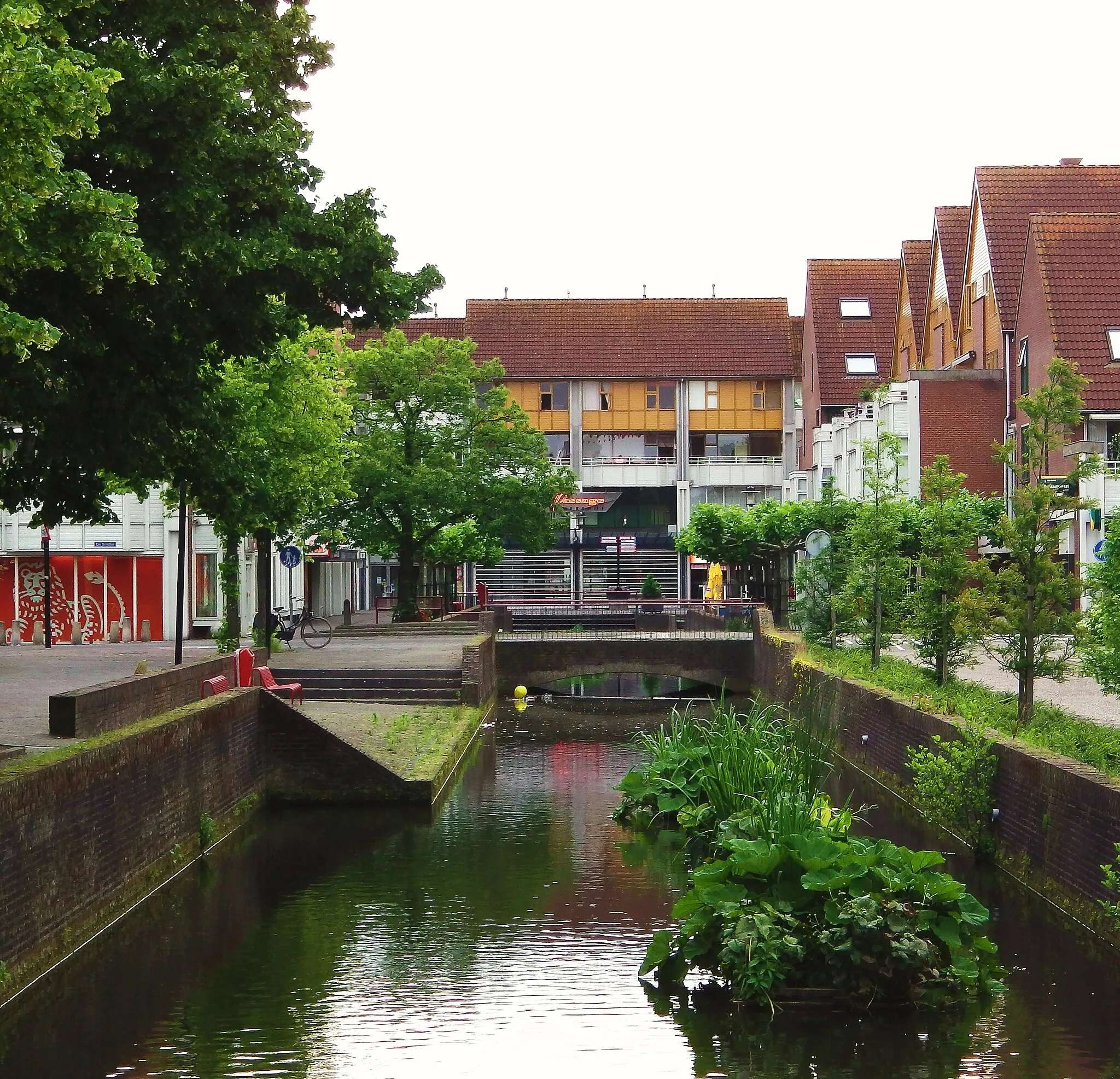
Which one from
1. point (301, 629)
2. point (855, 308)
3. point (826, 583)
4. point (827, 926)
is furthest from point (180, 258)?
point (855, 308)

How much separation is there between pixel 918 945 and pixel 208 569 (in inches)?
1649

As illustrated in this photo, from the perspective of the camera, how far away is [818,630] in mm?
38375

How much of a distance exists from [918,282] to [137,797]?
51.7 metres

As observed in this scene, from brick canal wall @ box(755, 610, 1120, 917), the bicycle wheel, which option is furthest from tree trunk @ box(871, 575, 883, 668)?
the bicycle wheel

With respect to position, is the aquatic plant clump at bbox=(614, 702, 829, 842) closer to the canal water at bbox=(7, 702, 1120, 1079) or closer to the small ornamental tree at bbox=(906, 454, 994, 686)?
the canal water at bbox=(7, 702, 1120, 1079)

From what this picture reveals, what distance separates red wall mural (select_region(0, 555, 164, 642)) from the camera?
1973 inches

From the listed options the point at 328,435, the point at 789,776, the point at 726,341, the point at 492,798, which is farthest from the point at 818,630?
the point at 726,341

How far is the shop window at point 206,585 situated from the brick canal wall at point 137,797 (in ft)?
91.6

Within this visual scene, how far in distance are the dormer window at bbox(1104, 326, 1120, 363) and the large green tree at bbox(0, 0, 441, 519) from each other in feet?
107

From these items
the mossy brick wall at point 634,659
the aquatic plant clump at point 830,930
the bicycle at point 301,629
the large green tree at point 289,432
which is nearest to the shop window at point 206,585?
the bicycle at point 301,629

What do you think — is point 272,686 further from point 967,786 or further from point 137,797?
point 967,786

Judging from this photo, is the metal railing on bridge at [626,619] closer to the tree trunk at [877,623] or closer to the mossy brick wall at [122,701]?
the tree trunk at [877,623]

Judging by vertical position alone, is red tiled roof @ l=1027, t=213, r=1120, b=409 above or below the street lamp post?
above

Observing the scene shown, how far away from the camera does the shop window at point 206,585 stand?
170ft
